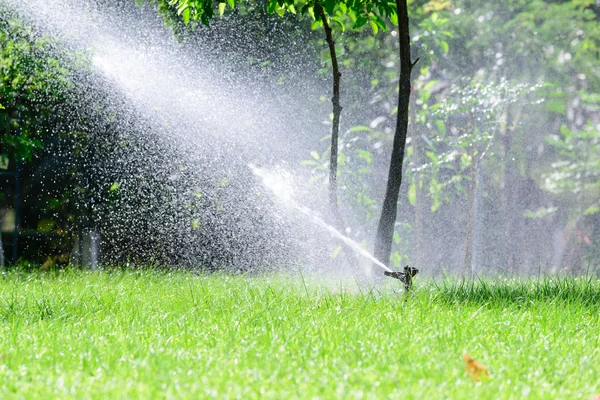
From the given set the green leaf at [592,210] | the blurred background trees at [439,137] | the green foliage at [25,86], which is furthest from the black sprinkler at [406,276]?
the green leaf at [592,210]

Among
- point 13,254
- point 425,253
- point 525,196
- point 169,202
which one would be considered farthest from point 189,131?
point 525,196

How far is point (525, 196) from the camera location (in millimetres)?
8484

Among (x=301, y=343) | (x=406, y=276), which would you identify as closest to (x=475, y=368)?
(x=301, y=343)

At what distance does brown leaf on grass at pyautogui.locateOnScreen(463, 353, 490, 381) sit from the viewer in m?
2.28

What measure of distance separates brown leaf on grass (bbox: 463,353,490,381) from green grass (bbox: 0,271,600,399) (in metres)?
0.03

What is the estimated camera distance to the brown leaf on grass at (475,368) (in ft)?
7.48

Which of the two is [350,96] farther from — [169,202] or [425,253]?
[169,202]

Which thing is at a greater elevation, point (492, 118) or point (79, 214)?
point (492, 118)

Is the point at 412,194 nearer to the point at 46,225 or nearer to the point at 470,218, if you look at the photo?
the point at 470,218

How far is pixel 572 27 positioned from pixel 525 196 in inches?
75.2

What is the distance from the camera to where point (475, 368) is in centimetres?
234

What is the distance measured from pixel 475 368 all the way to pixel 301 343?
2.04ft

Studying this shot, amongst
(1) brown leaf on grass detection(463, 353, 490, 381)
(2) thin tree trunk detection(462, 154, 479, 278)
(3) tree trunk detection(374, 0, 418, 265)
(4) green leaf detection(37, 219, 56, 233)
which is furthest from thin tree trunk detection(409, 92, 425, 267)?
(1) brown leaf on grass detection(463, 353, 490, 381)

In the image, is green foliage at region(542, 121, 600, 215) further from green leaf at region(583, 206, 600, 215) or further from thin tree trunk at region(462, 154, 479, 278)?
thin tree trunk at region(462, 154, 479, 278)
